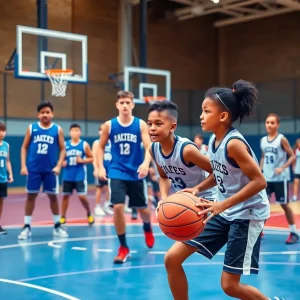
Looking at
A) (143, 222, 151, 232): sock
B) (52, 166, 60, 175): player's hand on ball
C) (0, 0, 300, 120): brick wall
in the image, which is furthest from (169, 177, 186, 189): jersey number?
(0, 0, 300, 120): brick wall

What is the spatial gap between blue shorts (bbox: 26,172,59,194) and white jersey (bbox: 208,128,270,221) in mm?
4250

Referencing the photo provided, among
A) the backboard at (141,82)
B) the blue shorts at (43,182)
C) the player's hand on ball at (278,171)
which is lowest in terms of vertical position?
the blue shorts at (43,182)

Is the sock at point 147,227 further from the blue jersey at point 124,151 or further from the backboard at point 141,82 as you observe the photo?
the backboard at point 141,82

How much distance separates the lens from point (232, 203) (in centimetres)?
314

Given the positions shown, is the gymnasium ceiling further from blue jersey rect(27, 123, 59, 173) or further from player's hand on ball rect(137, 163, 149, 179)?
player's hand on ball rect(137, 163, 149, 179)

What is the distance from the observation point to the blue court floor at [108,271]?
4.45 m

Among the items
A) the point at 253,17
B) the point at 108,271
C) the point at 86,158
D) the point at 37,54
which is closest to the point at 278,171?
the point at 108,271

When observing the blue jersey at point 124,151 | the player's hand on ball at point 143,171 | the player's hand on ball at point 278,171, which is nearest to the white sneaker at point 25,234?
the blue jersey at point 124,151

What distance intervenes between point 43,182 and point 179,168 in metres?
3.86

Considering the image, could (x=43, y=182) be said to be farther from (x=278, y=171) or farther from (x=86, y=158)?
(x=278, y=171)

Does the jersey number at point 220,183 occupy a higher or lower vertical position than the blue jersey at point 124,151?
lower

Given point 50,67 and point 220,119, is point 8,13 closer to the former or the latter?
point 50,67

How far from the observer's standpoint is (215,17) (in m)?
24.4

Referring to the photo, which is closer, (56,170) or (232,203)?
(232,203)
